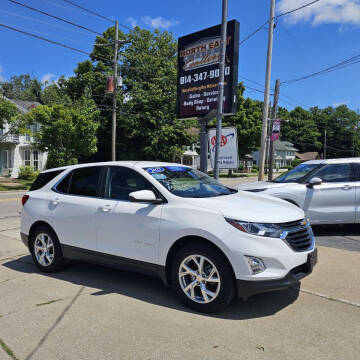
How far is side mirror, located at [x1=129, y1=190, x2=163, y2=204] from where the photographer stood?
4.01 meters

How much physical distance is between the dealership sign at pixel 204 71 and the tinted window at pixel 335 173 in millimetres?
3422

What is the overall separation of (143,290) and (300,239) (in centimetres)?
203

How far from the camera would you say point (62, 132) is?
23156 millimetres

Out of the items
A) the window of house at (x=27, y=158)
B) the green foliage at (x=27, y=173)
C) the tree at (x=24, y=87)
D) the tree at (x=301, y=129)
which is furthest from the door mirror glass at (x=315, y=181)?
the tree at (x=301, y=129)

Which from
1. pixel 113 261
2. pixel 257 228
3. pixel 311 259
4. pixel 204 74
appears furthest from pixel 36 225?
pixel 204 74

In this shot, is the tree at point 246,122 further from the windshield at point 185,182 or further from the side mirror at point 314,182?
the windshield at point 185,182

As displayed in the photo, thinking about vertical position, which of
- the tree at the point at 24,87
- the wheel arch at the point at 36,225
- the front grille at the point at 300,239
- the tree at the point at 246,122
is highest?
the tree at the point at 24,87

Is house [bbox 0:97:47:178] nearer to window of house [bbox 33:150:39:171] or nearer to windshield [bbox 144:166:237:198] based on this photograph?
window of house [bbox 33:150:39:171]

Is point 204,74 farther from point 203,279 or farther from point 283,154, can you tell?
point 283,154

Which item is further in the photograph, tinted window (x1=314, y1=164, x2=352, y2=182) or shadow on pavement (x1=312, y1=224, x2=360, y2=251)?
tinted window (x1=314, y1=164, x2=352, y2=182)

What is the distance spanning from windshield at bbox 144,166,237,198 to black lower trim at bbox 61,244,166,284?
913mm

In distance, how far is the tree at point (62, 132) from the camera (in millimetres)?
23016

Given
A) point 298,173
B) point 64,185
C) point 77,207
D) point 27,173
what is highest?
point 298,173

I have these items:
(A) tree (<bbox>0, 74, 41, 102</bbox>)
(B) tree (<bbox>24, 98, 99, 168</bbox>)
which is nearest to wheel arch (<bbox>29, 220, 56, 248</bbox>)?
(B) tree (<bbox>24, 98, 99, 168</bbox>)
